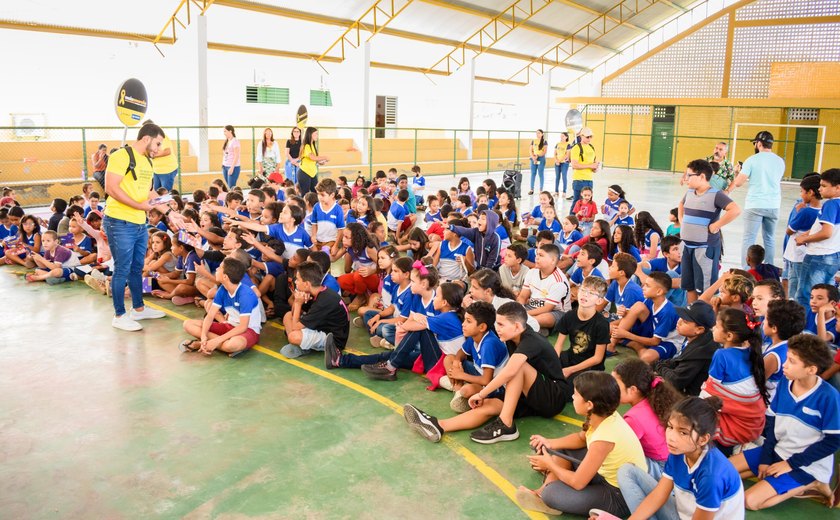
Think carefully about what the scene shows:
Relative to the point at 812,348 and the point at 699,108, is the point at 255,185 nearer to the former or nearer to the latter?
the point at 812,348

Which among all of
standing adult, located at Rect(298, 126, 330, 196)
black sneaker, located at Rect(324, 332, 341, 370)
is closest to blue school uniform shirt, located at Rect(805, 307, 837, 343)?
black sneaker, located at Rect(324, 332, 341, 370)

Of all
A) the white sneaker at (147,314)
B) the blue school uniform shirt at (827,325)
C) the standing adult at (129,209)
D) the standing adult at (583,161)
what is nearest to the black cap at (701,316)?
the blue school uniform shirt at (827,325)

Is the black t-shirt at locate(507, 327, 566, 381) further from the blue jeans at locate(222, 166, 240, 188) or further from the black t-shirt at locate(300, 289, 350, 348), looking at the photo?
the blue jeans at locate(222, 166, 240, 188)

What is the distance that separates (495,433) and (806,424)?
1.77m

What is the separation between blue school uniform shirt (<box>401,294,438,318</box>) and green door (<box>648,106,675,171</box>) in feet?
80.1

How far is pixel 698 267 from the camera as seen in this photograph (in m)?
6.23

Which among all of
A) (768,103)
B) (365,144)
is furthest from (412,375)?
(768,103)

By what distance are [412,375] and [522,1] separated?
68.3 feet

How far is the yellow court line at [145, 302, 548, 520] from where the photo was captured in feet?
12.0

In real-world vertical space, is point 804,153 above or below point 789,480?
above

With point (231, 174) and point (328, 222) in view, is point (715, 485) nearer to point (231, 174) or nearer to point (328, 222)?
point (328, 222)

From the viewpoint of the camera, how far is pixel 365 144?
2258 cm

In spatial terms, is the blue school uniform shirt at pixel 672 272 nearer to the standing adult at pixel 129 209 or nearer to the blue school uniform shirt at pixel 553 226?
the blue school uniform shirt at pixel 553 226

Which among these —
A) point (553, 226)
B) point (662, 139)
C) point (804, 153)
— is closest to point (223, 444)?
point (553, 226)
